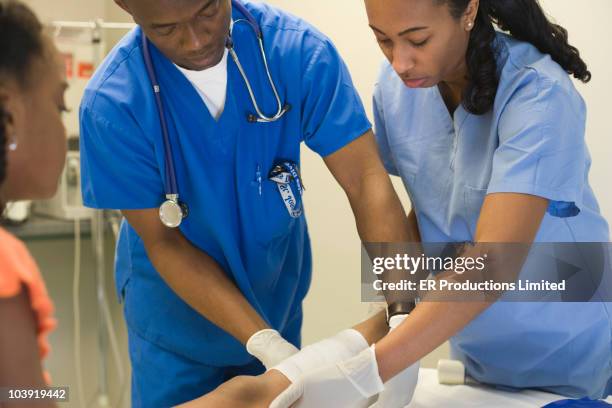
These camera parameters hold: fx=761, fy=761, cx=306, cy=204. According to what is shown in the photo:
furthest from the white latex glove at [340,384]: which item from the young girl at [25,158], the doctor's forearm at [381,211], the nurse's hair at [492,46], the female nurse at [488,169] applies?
the young girl at [25,158]

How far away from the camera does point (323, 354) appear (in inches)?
55.5

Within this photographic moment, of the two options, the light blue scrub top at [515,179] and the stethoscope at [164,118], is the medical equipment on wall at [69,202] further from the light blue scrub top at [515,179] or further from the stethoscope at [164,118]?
the light blue scrub top at [515,179]

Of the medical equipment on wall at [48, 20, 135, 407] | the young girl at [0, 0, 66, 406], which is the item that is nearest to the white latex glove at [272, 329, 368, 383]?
the young girl at [0, 0, 66, 406]

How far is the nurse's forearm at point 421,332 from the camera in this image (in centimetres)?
133

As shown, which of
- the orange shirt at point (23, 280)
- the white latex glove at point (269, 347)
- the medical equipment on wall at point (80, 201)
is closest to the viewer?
the orange shirt at point (23, 280)

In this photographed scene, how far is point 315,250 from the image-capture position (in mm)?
2918

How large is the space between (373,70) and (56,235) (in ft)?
4.75

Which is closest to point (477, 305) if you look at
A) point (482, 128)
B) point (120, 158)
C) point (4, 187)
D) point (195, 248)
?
point (482, 128)

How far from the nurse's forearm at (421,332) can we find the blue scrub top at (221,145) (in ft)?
1.30

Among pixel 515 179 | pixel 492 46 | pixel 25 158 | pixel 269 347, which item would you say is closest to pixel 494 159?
pixel 515 179

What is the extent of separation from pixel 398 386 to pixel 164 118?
0.70 m

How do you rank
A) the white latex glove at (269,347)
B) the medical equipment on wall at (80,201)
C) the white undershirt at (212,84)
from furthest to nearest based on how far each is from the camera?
the medical equipment on wall at (80,201) → the white undershirt at (212,84) → the white latex glove at (269,347)

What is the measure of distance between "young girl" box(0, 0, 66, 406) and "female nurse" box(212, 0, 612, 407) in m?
0.74

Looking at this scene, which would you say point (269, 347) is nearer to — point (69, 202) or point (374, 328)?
point (374, 328)
